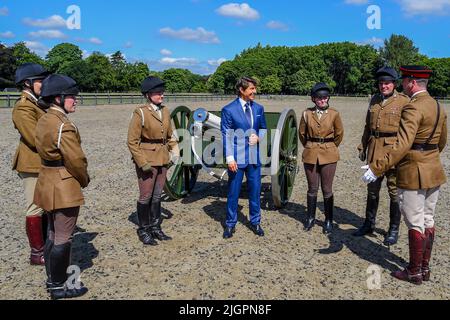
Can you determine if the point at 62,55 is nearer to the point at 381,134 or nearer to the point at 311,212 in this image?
the point at 311,212

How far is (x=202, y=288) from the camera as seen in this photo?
3.45 metres

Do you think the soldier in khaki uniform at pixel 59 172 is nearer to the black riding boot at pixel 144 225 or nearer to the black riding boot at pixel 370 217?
the black riding boot at pixel 144 225

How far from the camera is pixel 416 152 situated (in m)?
3.37

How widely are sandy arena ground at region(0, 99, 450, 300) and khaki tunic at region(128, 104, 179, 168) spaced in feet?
3.09

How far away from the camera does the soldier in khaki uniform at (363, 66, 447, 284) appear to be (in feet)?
10.7

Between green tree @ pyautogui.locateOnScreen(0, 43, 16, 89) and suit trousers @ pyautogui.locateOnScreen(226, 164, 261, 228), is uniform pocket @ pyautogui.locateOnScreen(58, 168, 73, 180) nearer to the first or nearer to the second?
suit trousers @ pyautogui.locateOnScreen(226, 164, 261, 228)

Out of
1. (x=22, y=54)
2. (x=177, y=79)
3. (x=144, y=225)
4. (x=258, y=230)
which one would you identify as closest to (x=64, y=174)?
(x=144, y=225)

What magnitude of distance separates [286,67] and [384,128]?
90.3m

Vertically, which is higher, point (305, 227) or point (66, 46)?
point (66, 46)

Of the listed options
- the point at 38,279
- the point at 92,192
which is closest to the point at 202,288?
the point at 38,279

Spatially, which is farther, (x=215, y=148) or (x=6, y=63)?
(x=6, y=63)

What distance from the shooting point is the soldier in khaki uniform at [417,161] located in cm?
325
